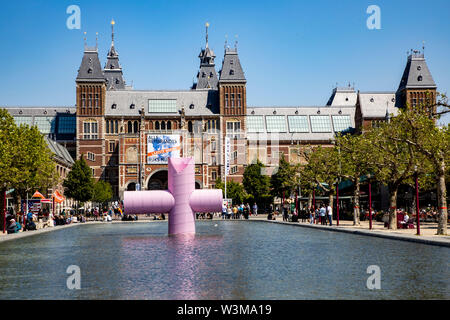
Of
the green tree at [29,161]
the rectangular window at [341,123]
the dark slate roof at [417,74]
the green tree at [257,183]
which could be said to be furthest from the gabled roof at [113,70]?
the green tree at [29,161]

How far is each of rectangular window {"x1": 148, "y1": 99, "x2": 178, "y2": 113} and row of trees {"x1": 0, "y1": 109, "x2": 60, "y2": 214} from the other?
5469 centimetres

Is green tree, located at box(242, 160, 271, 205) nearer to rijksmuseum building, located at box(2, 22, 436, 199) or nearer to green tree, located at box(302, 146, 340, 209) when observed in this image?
rijksmuseum building, located at box(2, 22, 436, 199)

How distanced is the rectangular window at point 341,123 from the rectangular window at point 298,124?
557cm

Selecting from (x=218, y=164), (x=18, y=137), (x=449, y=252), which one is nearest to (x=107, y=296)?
A: (x=449, y=252)

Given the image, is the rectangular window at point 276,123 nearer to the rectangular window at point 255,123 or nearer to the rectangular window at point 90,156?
the rectangular window at point 255,123

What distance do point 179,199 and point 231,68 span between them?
251 feet

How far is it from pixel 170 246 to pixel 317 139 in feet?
293

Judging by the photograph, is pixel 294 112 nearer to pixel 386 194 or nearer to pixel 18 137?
pixel 386 194

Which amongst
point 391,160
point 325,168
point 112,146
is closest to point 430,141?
point 391,160

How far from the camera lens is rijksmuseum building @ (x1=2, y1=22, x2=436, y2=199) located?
97500 millimetres

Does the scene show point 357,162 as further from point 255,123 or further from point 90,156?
point 255,123

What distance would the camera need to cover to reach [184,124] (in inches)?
4011

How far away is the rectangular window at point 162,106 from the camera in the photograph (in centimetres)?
10552
